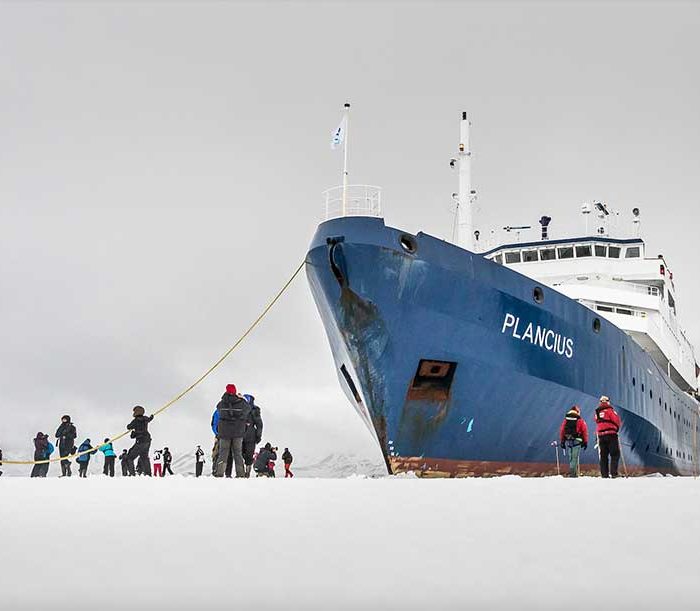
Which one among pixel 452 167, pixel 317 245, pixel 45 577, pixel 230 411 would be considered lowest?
pixel 45 577

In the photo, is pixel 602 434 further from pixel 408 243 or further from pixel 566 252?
pixel 566 252

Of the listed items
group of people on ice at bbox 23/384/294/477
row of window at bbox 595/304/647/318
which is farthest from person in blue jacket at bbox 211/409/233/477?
row of window at bbox 595/304/647/318

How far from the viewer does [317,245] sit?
1708 centimetres

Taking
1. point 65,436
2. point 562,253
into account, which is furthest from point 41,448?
point 562,253

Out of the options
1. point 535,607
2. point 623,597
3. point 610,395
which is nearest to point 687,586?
point 623,597

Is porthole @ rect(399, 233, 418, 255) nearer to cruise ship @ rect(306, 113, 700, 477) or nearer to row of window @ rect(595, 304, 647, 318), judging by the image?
cruise ship @ rect(306, 113, 700, 477)

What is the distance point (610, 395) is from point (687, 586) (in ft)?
58.6

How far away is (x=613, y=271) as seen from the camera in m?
28.8

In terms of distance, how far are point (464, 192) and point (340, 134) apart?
5.56 meters

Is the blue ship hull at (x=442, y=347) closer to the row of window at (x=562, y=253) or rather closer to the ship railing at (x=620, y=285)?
the ship railing at (x=620, y=285)

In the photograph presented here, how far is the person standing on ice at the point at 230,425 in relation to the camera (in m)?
13.9

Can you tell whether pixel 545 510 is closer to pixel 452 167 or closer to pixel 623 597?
pixel 623 597

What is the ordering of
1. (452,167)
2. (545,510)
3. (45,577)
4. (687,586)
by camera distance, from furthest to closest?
(452,167) → (545,510) → (45,577) → (687,586)

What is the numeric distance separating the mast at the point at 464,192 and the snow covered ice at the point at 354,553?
51.9 feet
